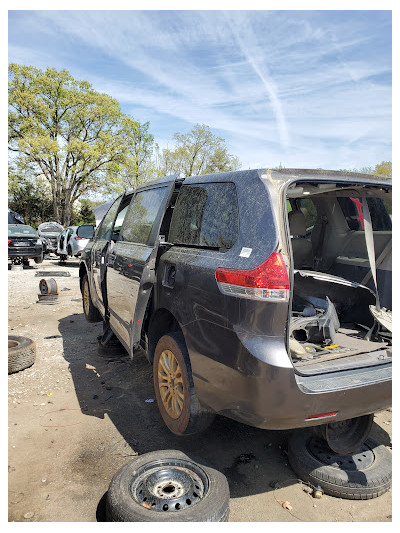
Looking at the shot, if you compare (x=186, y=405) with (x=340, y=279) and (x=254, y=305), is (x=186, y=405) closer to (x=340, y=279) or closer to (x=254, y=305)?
(x=254, y=305)

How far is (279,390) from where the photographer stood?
7.23 ft

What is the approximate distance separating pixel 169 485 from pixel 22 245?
14.2 m

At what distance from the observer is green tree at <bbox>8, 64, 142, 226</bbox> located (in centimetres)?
2936

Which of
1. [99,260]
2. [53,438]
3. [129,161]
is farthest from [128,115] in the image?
[53,438]

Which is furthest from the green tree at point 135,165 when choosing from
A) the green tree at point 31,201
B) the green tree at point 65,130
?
the green tree at point 31,201

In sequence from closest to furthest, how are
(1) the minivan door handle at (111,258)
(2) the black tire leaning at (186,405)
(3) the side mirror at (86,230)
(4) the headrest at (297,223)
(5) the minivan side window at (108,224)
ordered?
(2) the black tire leaning at (186,405)
(4) the headrest at (297,223)
(1) the minivan door handle at (111,258)
(5) the minivan side window at (108,224)
(3) the side mirror at (86,230)

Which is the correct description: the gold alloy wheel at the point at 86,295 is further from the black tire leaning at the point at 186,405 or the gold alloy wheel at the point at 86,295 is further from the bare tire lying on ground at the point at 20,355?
the black tire leaning at the point at 186,405

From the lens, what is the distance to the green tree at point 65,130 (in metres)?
29.4

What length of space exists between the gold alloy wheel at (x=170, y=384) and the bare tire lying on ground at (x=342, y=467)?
913 millimetres

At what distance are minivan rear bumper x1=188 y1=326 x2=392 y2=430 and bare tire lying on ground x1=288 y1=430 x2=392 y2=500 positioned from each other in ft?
1.83

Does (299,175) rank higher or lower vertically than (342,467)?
higher

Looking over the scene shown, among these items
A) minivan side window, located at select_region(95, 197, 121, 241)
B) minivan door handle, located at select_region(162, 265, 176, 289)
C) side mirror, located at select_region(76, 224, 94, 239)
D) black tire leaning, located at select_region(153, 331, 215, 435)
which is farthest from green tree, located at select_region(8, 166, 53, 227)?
black tire leaning, located at select_region(153, 331, 215, 435)

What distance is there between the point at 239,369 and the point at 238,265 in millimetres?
598

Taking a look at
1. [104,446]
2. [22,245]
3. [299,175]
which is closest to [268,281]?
[299,175]
